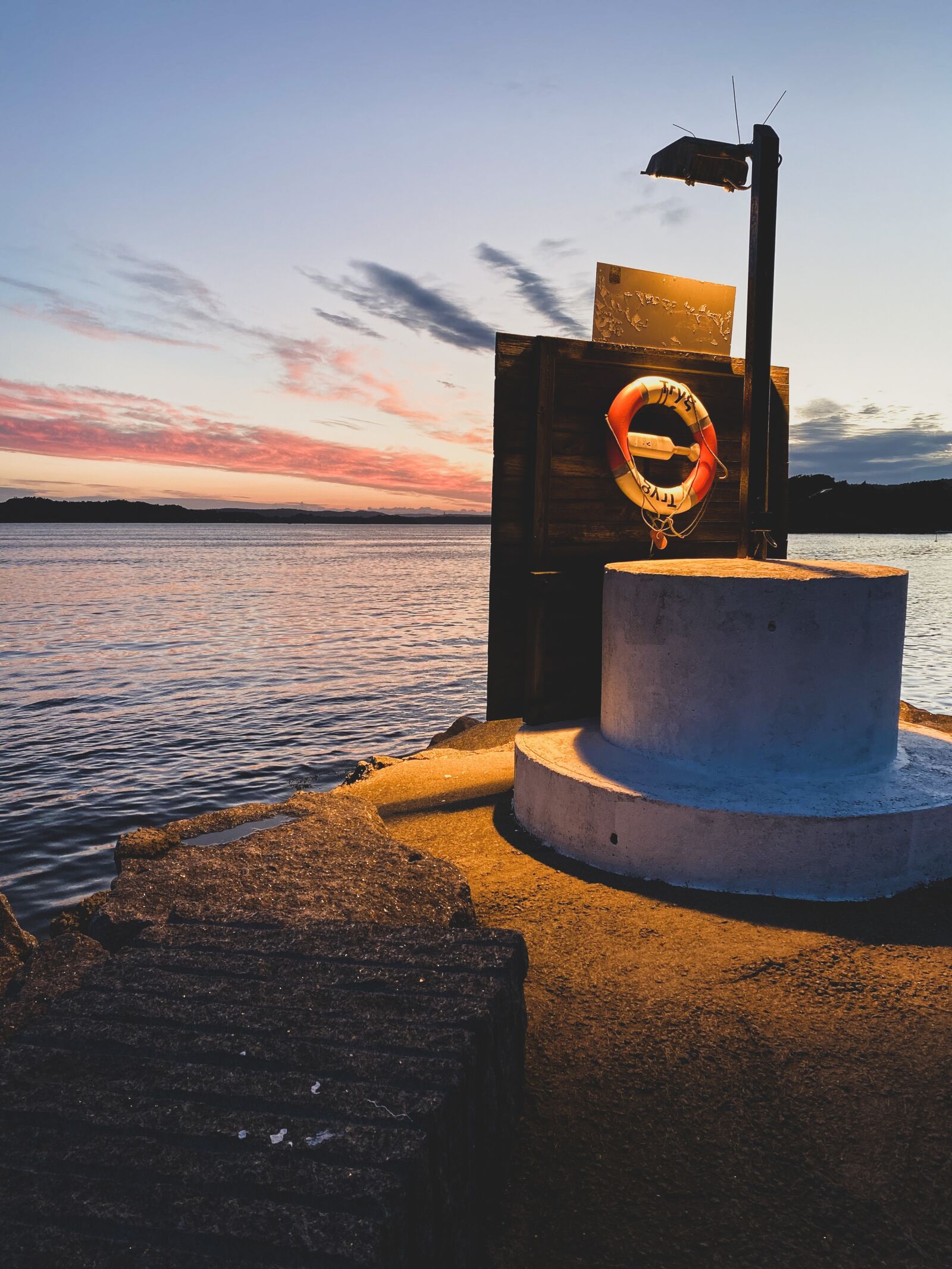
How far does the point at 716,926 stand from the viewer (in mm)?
3326

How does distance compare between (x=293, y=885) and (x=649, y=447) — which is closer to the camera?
(x=293, y=885)

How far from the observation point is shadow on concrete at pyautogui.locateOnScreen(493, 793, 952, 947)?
3.26 m

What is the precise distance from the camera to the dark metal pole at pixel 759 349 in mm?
5121

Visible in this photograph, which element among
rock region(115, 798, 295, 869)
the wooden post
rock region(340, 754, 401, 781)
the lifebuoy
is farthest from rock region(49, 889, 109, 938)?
the wooden post

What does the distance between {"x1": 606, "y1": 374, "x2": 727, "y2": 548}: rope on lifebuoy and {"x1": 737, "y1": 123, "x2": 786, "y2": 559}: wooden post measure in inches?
13.3

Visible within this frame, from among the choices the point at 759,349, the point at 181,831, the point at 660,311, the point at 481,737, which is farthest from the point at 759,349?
the point at 481,737

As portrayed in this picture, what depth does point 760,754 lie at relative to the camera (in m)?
4.01

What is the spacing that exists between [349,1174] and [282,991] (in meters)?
0.67

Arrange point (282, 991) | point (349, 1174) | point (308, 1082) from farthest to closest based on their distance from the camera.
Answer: point (282, 991)
point (308, 1082)
point (349, 1174)

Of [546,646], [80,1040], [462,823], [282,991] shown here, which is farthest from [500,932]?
[546,646]

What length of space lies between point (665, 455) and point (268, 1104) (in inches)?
185

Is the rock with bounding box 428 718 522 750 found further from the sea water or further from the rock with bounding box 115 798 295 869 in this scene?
the rock with bounding box 115 798 295 869

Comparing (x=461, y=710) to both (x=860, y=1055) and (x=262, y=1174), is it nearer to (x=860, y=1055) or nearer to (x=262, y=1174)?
(x=860, y=1055)

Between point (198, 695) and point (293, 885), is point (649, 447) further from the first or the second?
point (198, 695)
